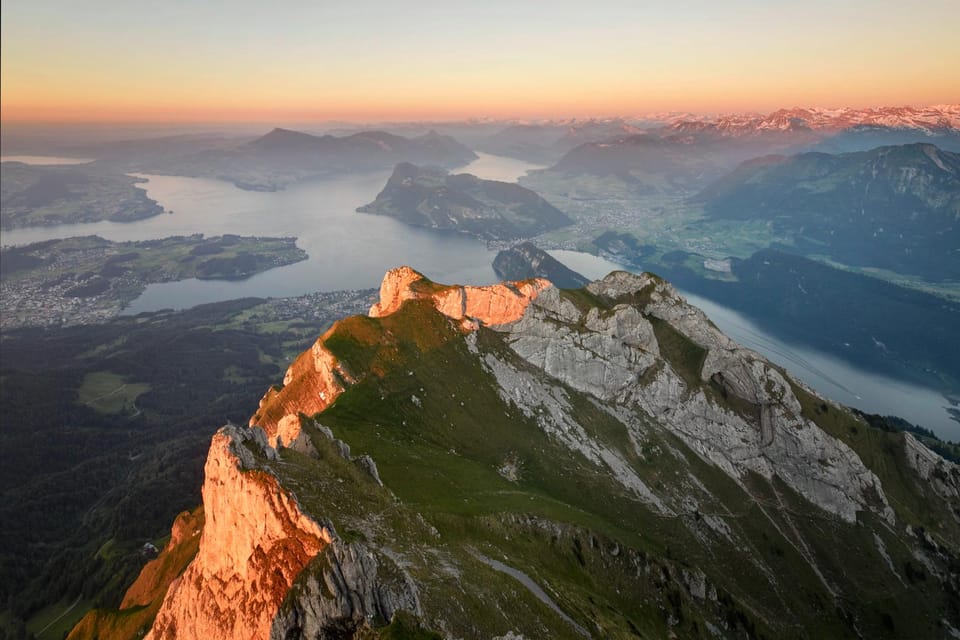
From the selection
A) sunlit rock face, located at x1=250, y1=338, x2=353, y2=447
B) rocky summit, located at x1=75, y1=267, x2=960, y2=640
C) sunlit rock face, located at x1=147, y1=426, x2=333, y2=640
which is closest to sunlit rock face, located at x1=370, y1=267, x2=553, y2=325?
rocky summit, located at x1=75, y1=267, x2=960, y2=640

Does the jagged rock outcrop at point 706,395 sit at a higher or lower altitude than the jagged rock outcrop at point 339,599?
lower

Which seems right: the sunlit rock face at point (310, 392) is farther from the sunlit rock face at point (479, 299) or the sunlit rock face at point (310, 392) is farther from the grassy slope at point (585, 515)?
the sunlit rock face at point (479, 299)

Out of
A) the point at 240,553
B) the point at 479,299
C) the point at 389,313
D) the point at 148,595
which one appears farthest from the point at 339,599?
the point at 479,299

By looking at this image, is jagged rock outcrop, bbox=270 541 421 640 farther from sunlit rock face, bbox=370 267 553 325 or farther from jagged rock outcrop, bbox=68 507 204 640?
sunlit rock face, bbox=370 267 553 325

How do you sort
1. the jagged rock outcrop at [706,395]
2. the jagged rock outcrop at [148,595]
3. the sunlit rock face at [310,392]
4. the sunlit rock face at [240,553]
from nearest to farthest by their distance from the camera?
the sunlit rock face at [240,553] → the jagged rock outcrop at [148,595] → the sunlit rock face at [310,392] → the jagged rock outcrop at [706,395]

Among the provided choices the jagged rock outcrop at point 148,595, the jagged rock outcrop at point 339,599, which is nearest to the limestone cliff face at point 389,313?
the jagged rock outcrop at point 148,595

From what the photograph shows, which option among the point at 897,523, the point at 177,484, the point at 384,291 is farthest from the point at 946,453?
the point at 177,484
